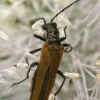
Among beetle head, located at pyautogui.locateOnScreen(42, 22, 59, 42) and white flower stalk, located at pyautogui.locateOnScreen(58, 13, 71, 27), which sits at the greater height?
white flower stalk, located at pyautogui.locateOnScreen(58, 13, 71, 27)

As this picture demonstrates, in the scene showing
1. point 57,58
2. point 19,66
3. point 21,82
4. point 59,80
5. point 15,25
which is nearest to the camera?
point 57,58

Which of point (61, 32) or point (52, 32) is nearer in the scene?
point (52, 32)

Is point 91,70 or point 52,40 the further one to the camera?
point 91,70

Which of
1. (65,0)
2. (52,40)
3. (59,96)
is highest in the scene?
(65,0)

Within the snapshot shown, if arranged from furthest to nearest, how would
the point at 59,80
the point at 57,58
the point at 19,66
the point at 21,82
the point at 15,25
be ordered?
the point at 15,25, the point at 59,80, the point at 21,82, the point at 19,66, the point at 57,58

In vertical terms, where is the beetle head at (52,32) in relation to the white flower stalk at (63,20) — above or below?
below

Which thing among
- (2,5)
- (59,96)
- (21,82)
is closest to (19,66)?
(21,82)

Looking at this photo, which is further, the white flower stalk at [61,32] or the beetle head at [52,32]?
the white flower stalk at [61,32]

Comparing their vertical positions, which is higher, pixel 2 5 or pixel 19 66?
pixel 2 5

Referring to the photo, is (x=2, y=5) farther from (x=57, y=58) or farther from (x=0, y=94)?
(x=57, y=58)
